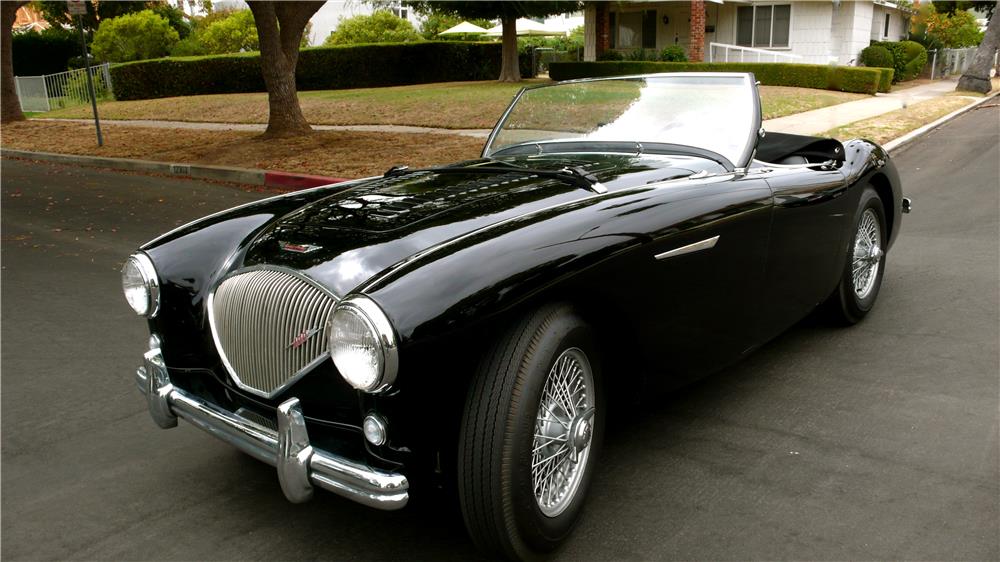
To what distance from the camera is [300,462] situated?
2.39 m

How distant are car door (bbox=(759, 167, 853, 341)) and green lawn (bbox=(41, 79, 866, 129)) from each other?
468 inches

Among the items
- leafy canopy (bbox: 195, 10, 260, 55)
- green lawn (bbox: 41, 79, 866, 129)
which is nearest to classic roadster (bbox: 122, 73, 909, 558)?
green lawn (bbox: 41, 79, 866, 129)

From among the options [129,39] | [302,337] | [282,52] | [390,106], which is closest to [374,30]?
[129,39]

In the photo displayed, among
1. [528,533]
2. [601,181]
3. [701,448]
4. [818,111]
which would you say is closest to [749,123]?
[601,181]

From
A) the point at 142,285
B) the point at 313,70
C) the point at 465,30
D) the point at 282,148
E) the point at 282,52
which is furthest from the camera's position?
the point at 465,30

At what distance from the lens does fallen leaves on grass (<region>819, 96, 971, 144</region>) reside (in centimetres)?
1346

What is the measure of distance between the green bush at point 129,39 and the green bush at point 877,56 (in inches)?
1075

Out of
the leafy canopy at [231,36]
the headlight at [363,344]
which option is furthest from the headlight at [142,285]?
the leafy canopy at [231,36]

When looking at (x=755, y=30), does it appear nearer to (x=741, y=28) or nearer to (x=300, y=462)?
(x=741, y=28)

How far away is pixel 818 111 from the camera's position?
1797 centimetres

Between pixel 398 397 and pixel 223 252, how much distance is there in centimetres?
125

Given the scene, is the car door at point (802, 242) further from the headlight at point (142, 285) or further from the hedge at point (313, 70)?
the hedge at point (313, 70)

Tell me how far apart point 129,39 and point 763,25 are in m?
24.9

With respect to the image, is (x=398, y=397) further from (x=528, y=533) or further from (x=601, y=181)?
(x=601, y=181)
